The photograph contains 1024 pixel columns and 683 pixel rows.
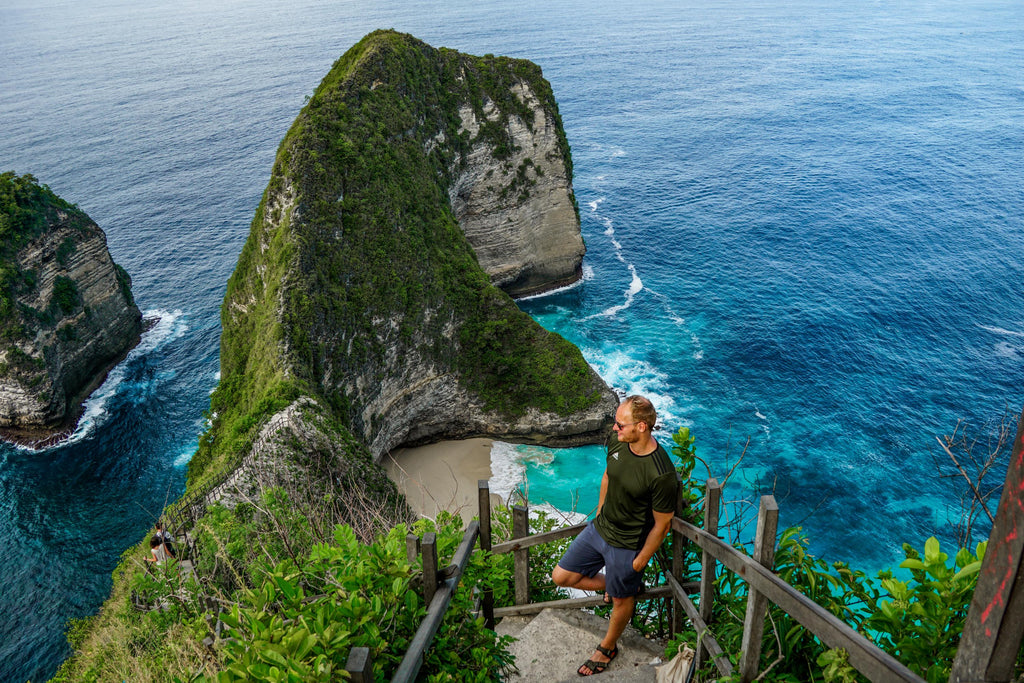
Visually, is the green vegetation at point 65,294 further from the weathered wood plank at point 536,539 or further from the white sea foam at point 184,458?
the weathered wood plank at point 536,539

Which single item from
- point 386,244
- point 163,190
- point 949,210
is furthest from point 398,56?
point 949,210

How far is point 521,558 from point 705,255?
158 ft

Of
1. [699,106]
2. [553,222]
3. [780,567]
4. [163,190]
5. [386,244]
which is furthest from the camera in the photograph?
[699,106]

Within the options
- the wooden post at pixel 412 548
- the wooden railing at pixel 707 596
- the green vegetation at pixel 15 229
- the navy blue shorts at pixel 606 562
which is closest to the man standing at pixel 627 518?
the navy blue shorts at pixel 606 562

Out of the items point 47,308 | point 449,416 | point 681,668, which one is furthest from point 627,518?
point 47,308

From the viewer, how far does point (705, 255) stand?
2060 inches

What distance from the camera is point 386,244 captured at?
3067cm

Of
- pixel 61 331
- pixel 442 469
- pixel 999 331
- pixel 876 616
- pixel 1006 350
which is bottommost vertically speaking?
pixel 442 469

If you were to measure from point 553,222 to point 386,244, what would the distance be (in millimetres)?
20531

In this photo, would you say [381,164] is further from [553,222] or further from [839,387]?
[839,387]

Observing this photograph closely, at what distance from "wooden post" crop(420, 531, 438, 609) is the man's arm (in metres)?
2.36

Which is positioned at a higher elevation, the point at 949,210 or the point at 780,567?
the point at 780,567

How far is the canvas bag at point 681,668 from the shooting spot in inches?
223

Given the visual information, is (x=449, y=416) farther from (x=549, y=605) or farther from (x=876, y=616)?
(x=876, y=616)
